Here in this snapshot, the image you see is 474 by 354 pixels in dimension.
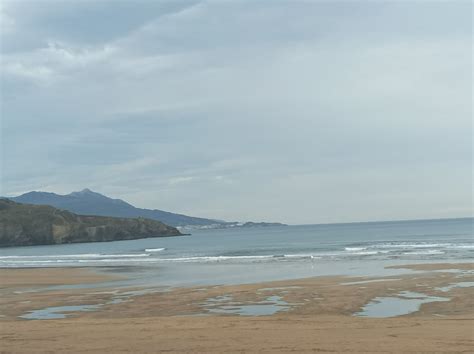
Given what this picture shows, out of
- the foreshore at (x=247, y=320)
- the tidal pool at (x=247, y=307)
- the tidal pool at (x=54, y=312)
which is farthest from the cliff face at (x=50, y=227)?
the tidal pool at (x=247, y=307)

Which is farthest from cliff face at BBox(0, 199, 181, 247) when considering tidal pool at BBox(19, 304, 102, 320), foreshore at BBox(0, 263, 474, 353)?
tidal pool at BBox(19, 304, 102, 320)

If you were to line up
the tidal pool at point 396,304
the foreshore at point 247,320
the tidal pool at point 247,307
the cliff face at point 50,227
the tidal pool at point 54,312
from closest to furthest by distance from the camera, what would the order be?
the foreshore at point 247,320, the tidal pool at point 396,304, the tidal pool at point 247,307, the tidal pool at point 54,312, the cliff face at point 50,227

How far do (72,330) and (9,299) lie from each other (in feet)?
35.8

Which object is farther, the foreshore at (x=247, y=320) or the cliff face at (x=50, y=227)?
the cliff face at (x=50, y=227)

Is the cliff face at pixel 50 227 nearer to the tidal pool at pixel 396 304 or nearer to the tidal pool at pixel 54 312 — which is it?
the tidal pool at pixel 54 312

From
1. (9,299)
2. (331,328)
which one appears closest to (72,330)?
(331,328)

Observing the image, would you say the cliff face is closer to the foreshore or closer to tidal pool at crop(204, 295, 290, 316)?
the foreshore

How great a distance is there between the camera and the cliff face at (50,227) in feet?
352

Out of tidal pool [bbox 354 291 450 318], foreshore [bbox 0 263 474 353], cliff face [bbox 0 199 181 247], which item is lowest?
tidal pool [bbox 354 291 450 318]

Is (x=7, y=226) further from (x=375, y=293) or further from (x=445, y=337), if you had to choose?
(x=445, y=337)

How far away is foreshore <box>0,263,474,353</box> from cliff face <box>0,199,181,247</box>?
88133mm

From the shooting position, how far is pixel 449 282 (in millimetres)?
22688

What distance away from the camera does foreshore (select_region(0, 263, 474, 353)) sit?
11.1m

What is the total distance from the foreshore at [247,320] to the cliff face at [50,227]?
88.1 metres
